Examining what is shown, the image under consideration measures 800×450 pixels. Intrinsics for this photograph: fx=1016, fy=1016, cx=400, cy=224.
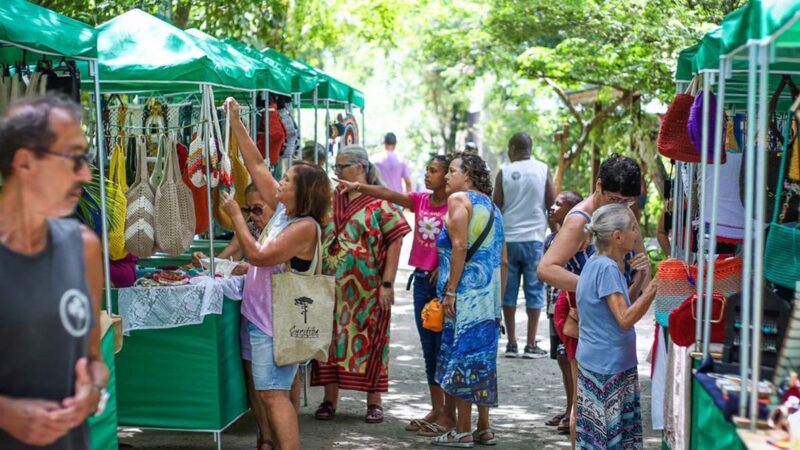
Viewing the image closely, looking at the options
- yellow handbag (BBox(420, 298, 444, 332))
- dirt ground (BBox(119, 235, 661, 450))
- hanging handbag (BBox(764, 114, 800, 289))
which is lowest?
dirt ground (BBox(119, 235, 661, 450))

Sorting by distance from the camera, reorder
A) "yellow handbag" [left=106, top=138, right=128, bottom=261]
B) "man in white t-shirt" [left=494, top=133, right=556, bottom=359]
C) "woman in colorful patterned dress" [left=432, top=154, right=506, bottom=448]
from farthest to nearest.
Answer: "man in white t-shirt" [left=494, top=133, right=556, bottom=359], "woman in colorful patterned dress" [left=432, top=154, right=506, bottom=448], "yellow handbag" [left=106, top=138, right=128, bottom=261]

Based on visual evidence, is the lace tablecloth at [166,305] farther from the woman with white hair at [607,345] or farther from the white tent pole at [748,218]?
the white tent pole at [748,218]

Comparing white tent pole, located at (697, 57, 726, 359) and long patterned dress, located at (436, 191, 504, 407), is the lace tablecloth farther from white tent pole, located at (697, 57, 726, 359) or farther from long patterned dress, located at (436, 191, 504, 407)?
white tent pole, located at (697, 57, 726, 359)

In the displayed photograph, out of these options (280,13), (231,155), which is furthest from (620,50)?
(231,155)

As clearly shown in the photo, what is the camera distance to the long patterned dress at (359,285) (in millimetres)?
6809

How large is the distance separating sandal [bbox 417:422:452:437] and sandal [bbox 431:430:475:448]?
0.20 metres

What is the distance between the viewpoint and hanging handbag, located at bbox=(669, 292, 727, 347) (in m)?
4.30

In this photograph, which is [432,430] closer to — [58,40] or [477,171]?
[477,171]

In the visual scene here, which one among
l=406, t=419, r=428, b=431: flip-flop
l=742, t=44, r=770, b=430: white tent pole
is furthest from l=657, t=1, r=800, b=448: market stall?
l=406, t=419, r=428, b=431: flip-flop

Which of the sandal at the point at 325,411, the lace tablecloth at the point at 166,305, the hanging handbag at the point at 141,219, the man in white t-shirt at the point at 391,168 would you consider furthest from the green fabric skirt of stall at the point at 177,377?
the man in white t-shirt at the point at 391,168

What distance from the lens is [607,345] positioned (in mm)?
4805

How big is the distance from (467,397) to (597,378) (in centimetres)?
143

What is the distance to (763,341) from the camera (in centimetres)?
380

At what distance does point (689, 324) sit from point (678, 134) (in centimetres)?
106
